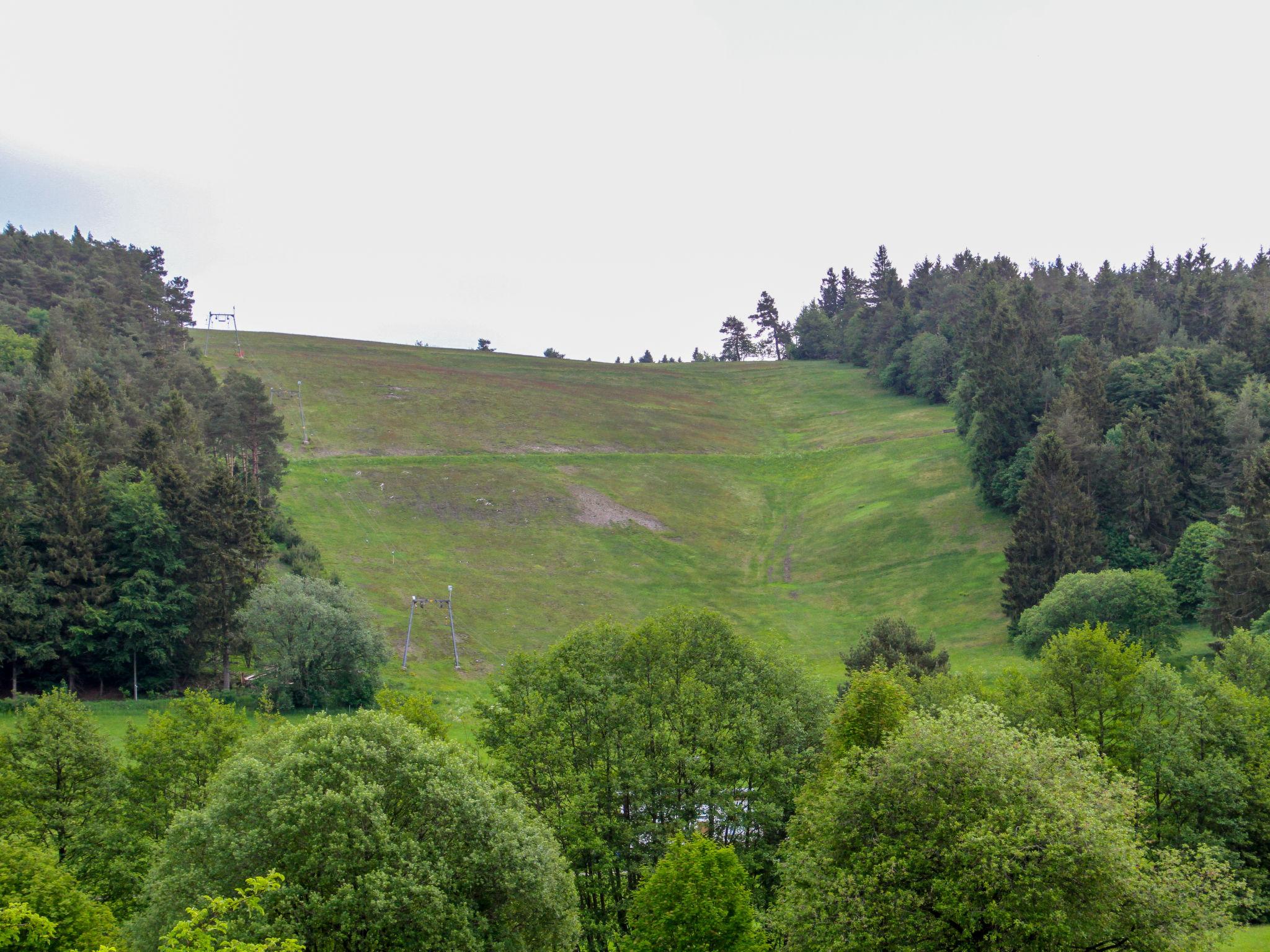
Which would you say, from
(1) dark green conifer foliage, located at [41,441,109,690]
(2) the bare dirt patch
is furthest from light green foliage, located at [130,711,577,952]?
(2) the bare dirt patch

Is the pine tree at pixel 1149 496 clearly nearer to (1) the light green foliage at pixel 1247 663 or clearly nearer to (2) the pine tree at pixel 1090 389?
(2) the pine tree at pixel 1090 389

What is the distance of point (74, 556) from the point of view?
189 ft

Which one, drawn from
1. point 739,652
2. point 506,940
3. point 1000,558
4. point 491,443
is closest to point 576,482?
point 491,443

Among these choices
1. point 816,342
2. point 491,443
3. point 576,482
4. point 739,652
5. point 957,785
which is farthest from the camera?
point 816,342

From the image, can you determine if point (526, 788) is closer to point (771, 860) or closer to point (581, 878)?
point (581, 878)

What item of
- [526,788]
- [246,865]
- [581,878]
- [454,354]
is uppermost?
[454,354]

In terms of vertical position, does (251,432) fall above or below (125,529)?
above

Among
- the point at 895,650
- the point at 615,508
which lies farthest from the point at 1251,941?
the point at 615,508

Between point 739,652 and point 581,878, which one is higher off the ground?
point 739,652

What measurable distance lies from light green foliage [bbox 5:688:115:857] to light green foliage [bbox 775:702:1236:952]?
2452cm

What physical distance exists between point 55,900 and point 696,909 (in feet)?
55.3

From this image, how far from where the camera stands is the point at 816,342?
614 ft

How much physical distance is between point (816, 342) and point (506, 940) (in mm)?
171031

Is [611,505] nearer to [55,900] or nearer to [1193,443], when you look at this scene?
[1193,443]
